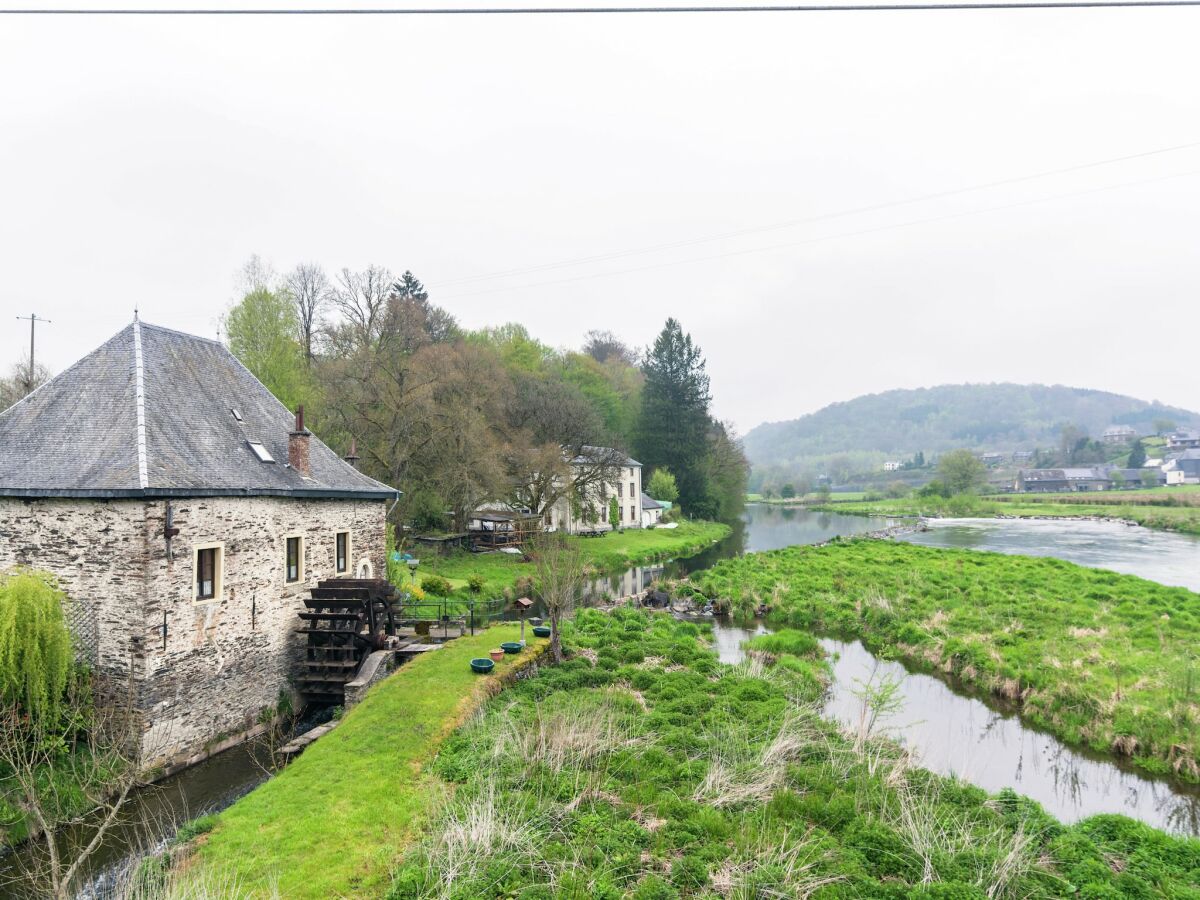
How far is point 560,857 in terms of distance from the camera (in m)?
7.71

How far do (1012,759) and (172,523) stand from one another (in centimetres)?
1662

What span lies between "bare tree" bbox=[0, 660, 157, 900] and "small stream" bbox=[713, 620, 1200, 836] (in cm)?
1309

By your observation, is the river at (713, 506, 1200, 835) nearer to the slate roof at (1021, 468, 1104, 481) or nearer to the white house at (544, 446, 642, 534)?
the white house at (544, 446, 642, 534)

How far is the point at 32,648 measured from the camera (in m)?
10.0

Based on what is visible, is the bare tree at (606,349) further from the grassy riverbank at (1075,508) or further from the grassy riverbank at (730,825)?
the grassy riverbank at (730,825)

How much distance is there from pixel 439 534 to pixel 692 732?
88.4ft

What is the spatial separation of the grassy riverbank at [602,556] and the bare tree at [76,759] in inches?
589

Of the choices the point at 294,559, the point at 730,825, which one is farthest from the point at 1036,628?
the point at 294,559

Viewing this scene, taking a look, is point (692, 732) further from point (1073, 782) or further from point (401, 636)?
point (401, 636)

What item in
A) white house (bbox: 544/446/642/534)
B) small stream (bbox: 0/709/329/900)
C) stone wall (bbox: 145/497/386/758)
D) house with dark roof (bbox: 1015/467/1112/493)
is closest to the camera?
small stream (bbox: 0/709/329/900)

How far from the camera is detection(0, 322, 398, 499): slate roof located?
11625 millimetres

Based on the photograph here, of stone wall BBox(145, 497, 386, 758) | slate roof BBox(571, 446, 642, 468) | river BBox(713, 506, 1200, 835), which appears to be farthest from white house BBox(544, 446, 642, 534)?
stone wall BBox(145, 497, 386, 758)

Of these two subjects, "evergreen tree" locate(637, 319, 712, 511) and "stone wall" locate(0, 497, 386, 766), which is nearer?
"stone wall" locate(0, 497, 386, 766)

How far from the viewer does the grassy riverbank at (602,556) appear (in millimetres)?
28797
